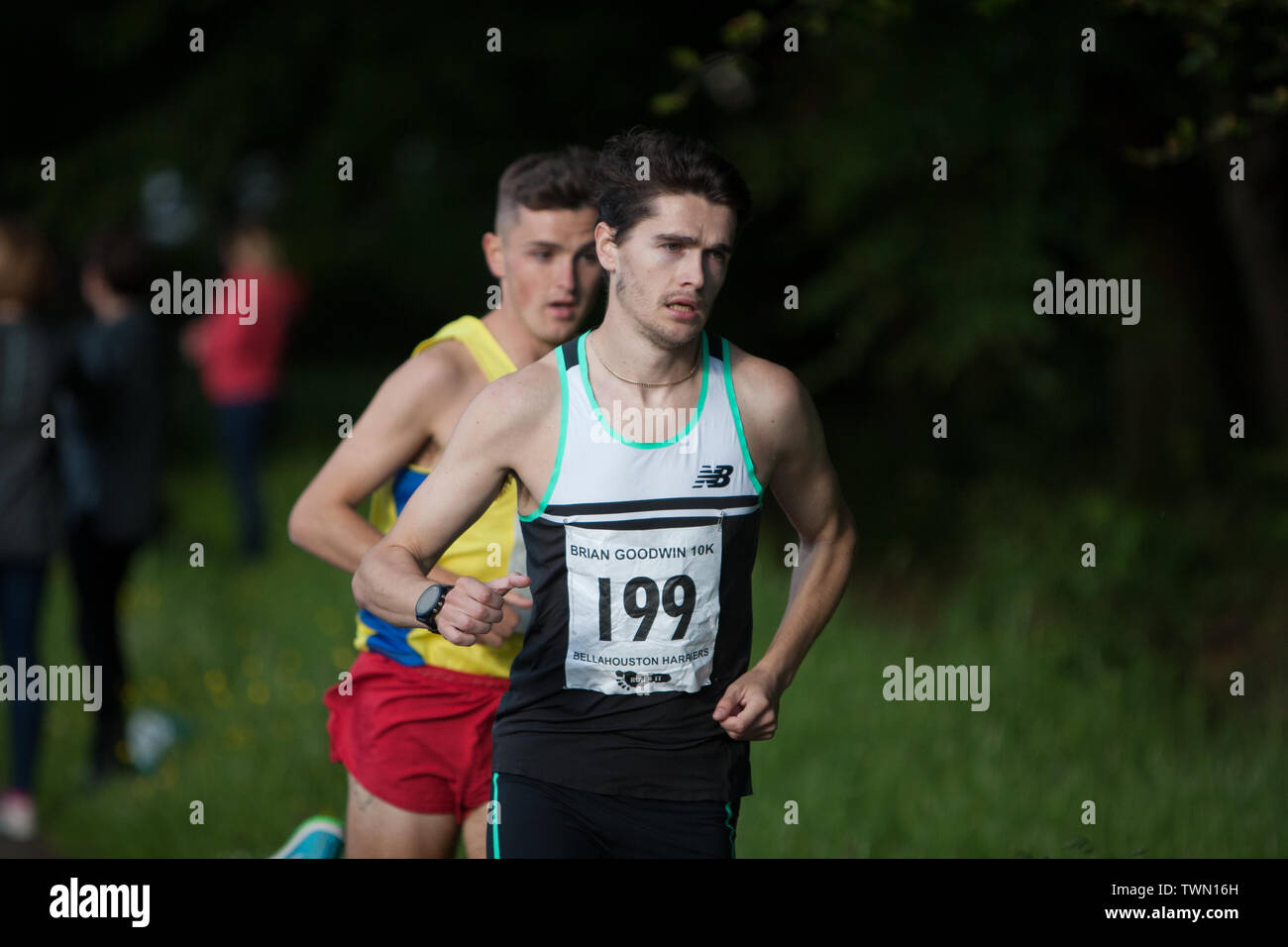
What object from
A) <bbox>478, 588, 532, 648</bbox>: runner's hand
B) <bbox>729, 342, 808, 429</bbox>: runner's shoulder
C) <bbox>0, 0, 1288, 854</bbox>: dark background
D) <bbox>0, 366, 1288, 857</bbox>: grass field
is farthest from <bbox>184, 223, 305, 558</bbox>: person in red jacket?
<bbox>729, 342, 808, 429</bbox>: runner's shoulder

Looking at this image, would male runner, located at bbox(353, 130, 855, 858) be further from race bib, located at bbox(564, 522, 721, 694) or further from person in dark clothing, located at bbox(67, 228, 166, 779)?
person in dark clothing, located at bbox(67, 228, 166, 779)

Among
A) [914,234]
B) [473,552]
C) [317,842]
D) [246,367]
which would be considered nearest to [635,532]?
[473,552]

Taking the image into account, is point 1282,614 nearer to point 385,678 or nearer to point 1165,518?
point 1165,518

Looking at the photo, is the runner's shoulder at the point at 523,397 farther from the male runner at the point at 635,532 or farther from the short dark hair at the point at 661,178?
the short dark hair at the point at 661,178

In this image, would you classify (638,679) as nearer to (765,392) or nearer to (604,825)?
(604,825)

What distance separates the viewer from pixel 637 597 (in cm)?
327

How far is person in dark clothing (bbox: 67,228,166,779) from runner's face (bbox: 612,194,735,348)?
471 centimetres

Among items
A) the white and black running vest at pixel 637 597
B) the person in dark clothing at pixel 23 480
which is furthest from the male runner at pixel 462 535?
the person in dark clothing at pixel 23 480

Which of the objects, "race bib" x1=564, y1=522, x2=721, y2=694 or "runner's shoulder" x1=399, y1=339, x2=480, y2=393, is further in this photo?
"runner's shoulder" x1=399, y1=339, x2=480, y2=393

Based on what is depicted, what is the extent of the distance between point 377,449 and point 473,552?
0.37 metres

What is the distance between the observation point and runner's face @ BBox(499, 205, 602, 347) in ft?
13.1

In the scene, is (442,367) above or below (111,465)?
below
